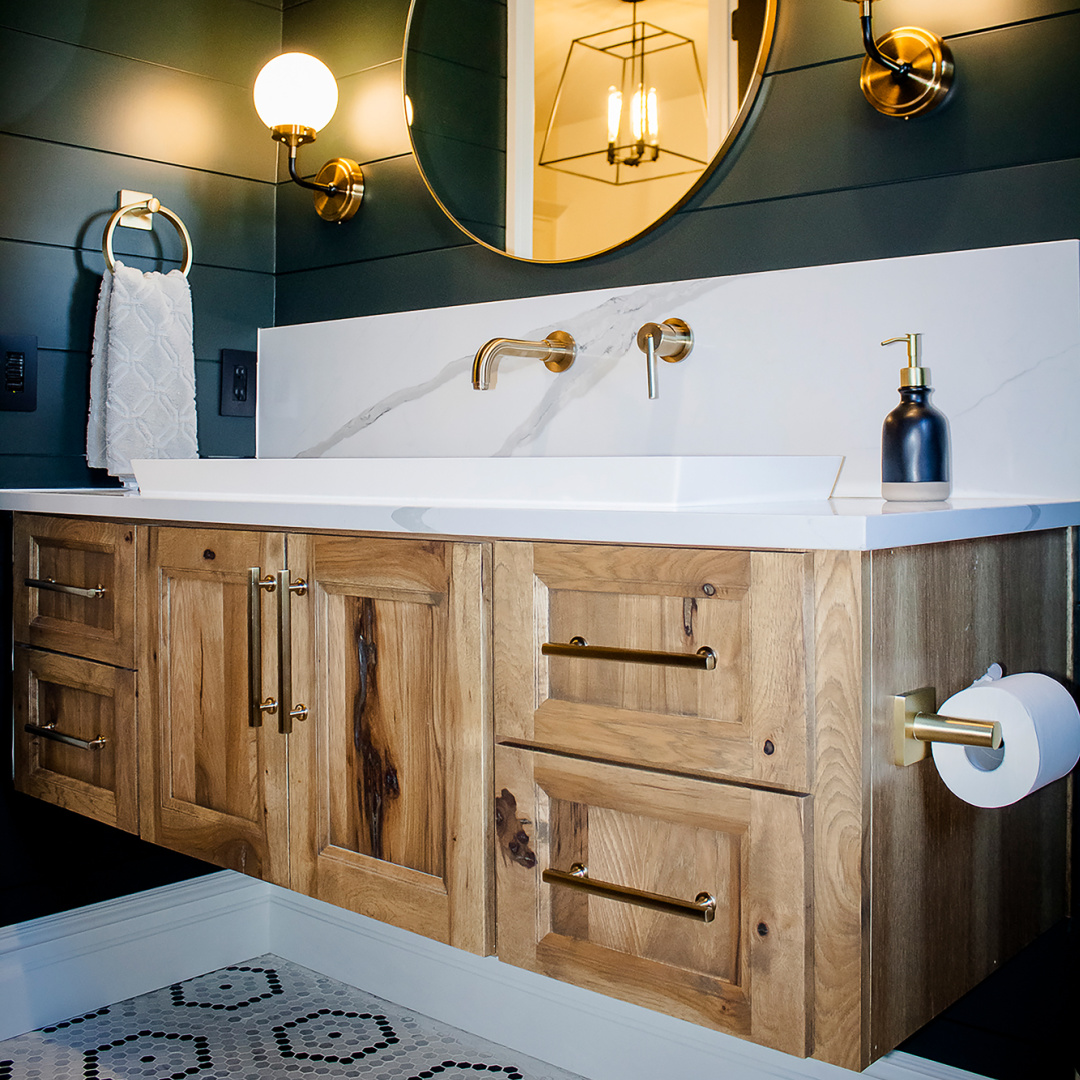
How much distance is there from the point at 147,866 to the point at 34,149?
130 cm

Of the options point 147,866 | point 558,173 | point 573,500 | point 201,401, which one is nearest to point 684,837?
point 573,500

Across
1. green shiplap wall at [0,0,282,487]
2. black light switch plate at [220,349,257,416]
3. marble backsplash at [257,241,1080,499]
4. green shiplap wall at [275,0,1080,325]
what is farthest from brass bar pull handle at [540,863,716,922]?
black light switch plate at [220,349,257,416]

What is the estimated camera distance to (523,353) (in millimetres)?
1640

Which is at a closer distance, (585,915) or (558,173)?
(585,915)

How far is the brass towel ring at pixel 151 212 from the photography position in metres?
1.92

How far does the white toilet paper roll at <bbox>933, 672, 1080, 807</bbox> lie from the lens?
3.30 ft

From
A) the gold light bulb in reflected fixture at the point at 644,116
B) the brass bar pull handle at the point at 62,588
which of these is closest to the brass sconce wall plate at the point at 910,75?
the gold light bulb in reflected fixture at the point at 644,116

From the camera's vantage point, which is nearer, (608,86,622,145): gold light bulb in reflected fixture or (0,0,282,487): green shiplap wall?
(608,86,622,145): gold light bulb in reflected fixture

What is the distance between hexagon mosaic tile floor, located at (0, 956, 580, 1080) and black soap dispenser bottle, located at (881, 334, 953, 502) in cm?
107

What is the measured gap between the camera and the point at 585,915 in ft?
3.61

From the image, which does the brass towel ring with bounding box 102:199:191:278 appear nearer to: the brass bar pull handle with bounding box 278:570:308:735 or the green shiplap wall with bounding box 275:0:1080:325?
the green shiplap wall with bounding box 275:0:1080:325

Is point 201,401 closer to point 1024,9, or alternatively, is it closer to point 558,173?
point 558,173

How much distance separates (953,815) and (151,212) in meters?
1.71

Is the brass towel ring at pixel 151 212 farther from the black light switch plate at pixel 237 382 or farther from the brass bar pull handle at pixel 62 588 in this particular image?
the brass bar pull handle at pixel 62 588
